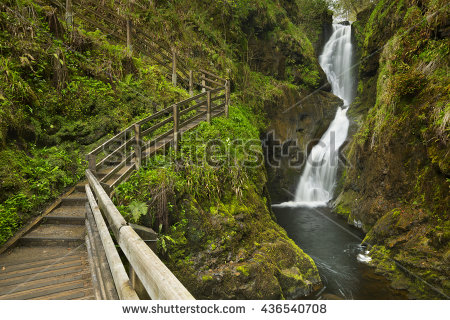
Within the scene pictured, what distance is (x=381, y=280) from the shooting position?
7.69m

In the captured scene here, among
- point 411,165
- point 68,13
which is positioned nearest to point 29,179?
point 68,13

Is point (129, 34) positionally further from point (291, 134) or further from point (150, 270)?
point (291, 134)

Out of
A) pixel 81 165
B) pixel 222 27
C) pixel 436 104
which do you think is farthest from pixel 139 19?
pixel 436 104

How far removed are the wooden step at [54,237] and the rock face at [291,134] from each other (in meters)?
13.0

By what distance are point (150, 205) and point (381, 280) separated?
7171 millimetres

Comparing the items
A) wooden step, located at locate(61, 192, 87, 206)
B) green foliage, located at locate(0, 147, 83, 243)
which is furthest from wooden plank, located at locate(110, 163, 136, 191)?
green foliage, located at locate(0, 147, 83, 243)

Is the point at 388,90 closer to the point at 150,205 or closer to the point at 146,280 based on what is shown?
the point at 150,205

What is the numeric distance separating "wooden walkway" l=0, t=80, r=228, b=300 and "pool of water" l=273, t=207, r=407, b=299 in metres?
5.93

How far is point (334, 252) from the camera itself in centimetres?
995

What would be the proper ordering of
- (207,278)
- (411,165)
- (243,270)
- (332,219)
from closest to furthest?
1. (207,278)
2. (243,270)
3. (411,165)
4. (332,219)

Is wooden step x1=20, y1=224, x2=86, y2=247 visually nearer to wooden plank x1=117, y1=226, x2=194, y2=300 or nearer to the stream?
wooden plank x1=117, y1=226, x2=194, y2=300

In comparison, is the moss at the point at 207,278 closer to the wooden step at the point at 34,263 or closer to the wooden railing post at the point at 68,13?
the wooden step at the point at 34,263

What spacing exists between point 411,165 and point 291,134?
9312mm

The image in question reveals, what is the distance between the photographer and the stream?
7668 millimetres
